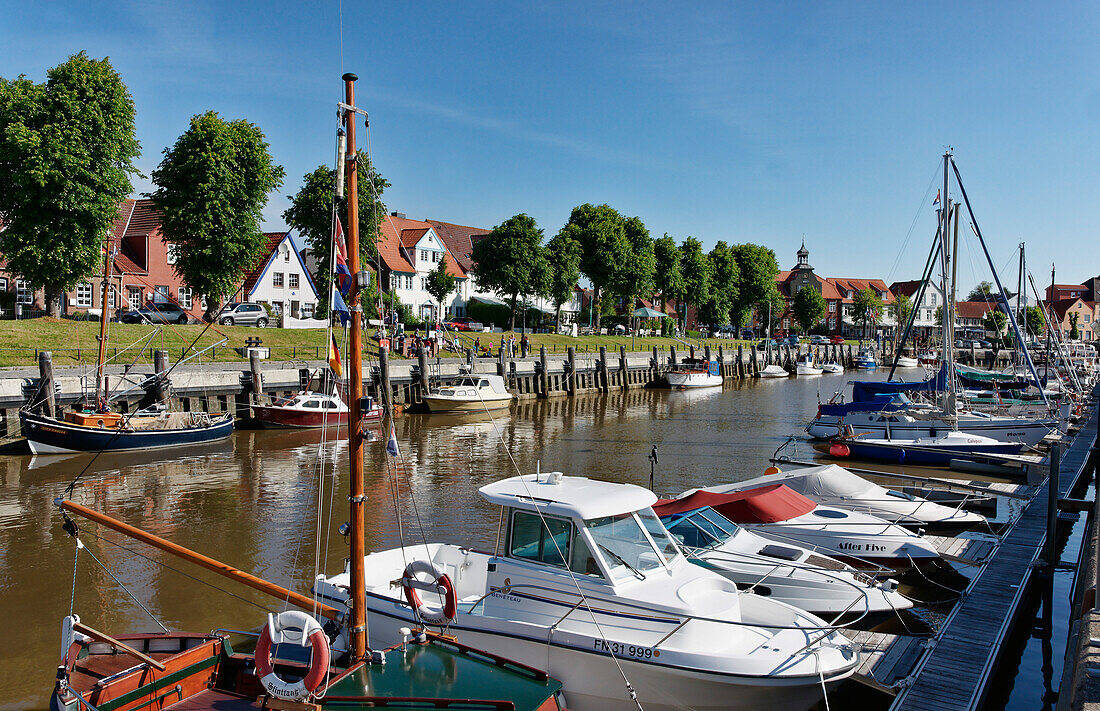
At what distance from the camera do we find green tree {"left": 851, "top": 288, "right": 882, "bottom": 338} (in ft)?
361

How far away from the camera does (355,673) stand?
7.97 m

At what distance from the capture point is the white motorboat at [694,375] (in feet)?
186

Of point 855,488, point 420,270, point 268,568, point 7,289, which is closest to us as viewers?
point 268,568

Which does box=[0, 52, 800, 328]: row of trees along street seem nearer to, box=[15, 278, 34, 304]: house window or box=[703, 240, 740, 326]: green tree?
box=[15, 278, 34, 304]: house window

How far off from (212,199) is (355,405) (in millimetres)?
38517

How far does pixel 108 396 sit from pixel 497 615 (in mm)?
24227

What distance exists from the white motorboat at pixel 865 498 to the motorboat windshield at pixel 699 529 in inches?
134

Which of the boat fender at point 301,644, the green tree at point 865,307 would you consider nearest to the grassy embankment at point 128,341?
the boat fender at point 301,644

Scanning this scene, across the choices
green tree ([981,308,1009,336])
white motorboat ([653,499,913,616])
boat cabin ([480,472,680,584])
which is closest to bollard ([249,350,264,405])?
white motorboat ([653,499,913,616])

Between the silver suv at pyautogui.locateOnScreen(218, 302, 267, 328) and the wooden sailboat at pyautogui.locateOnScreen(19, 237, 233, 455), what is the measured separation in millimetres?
16840

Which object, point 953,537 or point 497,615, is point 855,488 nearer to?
point 953,537

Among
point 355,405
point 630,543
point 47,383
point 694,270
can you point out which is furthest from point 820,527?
point 694,270

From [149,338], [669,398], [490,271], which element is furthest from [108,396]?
[490,271]

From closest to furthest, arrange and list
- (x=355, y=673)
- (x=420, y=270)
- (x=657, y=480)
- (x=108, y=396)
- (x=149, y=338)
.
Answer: (x=355, y=673), (x=657, y=480), (x=108, y=396), (x=149, y=338), (x=420, y=270)
